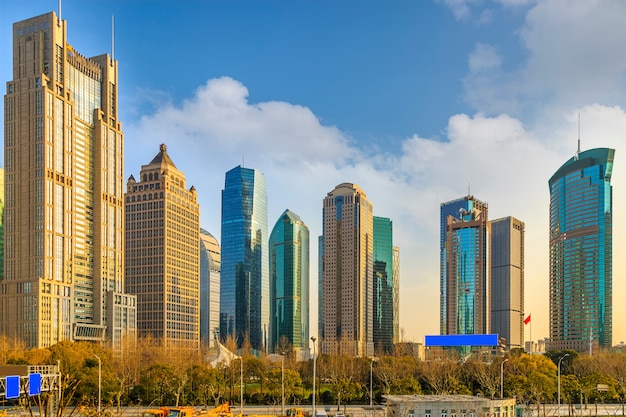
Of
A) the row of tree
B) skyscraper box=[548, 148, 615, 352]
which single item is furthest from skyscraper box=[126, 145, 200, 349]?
skyscraper box=[548, 148, 615, 352]

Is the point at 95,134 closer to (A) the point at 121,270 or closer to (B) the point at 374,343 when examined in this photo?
(A) the point at 121,270

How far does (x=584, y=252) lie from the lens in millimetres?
163125

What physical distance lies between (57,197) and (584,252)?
127 metres

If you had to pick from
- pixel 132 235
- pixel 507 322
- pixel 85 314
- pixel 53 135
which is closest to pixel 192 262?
pixel 132 235

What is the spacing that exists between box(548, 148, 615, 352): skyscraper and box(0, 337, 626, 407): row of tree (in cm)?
9573

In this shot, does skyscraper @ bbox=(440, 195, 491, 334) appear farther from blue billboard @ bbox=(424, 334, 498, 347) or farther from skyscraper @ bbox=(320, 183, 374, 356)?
blue billboard @ bbox=(424, 334, 498, 347)

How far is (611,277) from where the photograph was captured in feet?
527

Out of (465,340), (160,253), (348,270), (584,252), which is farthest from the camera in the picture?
(348,270)

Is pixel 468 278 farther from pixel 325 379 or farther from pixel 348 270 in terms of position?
pixel 325 379

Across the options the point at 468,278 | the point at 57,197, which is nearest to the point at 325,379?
the point at 57,197

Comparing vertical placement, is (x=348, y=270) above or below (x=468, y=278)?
above

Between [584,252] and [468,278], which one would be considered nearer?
[584,252]

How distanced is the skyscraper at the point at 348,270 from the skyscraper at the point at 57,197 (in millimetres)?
76360

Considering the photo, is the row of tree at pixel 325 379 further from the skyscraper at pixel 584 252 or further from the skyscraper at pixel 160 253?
the skyscraper at pixel 584 252
